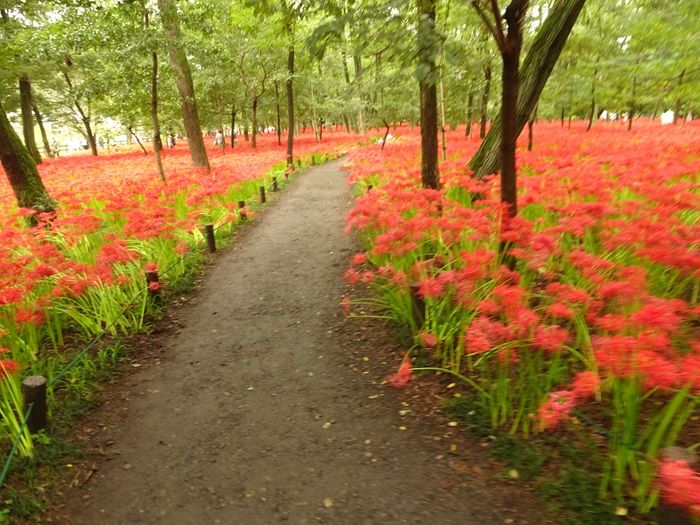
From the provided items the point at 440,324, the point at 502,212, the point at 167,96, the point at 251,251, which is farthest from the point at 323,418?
the point at 167,96

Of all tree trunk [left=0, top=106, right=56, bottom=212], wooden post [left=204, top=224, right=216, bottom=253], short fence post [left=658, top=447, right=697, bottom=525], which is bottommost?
short fence post [left=658, top=447, right=697, bottom=525]

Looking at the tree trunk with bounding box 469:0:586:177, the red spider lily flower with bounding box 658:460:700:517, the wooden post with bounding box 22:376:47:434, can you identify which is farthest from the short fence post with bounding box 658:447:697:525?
the tree trunk with bounding box 469:0:586:177

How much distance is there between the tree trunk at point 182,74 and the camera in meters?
8.91

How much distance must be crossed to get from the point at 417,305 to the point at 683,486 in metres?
2.50

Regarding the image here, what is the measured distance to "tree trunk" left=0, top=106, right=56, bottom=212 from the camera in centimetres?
641

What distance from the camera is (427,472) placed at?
285 cm

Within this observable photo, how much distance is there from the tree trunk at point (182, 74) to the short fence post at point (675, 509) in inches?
415

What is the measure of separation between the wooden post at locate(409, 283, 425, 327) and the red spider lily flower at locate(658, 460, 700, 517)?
236 centimetres

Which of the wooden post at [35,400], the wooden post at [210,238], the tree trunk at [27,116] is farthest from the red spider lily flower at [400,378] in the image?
the tree trunk at [27,116]

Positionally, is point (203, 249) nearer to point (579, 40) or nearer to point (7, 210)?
point (7, 210)

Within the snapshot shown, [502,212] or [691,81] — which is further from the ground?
[691,81]

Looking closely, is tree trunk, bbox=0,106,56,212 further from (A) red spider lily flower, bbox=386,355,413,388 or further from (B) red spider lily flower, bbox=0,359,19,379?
(A) red spider lily flower, bbox=386,355,413,388

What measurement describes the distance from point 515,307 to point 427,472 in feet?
4.28

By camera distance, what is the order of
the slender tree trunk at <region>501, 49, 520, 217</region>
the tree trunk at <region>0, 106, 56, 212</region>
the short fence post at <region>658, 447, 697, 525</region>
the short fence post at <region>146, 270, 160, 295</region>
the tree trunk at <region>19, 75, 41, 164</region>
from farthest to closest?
the tree trunk at <region>19, 75, 41, 164</region>
the tree trunk at <region>0, 106, 56, 212</region>
the short fence post at <region>146, 270, 160, 295</region>
the slender tree trunk at <region>501, 49, 520, 217</region>
the short fence post at <region>658, 447, 697, 525</region>
